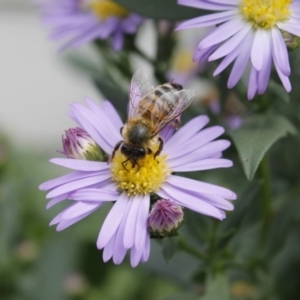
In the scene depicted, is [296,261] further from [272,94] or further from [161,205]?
[161,205]

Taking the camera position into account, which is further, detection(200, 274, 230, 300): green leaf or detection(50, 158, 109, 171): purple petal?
detection(200, 274, 230, 300): green leaf

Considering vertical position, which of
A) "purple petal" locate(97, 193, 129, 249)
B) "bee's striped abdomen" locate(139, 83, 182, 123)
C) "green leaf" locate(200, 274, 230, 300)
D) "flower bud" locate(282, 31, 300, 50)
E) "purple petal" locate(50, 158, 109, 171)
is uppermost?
"flower bud" locate(282, 31, 300, 50)

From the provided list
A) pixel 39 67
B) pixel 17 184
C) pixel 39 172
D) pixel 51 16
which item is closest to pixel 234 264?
pixel 51 16

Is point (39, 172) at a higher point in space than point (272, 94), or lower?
lower

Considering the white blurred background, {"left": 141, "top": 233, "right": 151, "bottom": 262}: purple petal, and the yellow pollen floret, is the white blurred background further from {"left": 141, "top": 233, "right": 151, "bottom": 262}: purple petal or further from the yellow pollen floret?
{"left": 141, "top": 233, "right": 151, "bottom": 262}: purple petal

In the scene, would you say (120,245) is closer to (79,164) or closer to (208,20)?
(79,164)

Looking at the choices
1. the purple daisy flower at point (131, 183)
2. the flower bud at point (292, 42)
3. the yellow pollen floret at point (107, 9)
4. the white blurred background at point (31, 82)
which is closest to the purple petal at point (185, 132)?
the purple daisy flower at point (131, 183)

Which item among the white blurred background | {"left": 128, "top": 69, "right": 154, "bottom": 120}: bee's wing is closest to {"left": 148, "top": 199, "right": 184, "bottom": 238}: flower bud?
{"left": 128, "top": 69, "right": 154, "bottom": 120}: bee's wing
